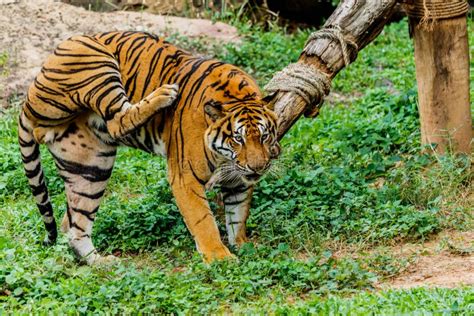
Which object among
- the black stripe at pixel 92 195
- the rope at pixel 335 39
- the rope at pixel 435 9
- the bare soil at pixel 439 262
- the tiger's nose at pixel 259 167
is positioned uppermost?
the rope at pixel 435 9

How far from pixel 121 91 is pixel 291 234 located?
4.81 feet

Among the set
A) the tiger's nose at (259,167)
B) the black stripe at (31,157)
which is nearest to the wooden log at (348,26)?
the tiger's nose at (259,167)

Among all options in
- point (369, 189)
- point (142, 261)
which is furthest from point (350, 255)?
point (142, 261)

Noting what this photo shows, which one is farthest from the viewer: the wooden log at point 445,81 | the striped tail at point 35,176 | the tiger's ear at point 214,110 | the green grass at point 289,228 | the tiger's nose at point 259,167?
the wooden log at point 445,81

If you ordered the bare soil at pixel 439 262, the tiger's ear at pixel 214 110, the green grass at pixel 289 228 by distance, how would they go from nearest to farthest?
the green grass at pixel 289 228 → the bare soil at pixel 439 262 → the tiger's ear at pixel 214 110

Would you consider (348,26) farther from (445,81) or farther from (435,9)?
(445,81)

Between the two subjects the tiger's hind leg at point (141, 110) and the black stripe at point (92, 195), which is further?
the black stripe at point (92, 195)

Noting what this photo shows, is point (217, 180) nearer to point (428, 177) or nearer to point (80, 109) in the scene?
point (80, 109)

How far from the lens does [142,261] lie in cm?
632

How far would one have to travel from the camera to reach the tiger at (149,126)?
19.5 feet

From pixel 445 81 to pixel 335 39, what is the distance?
93 cm

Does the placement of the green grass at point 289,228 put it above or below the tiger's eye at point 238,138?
below

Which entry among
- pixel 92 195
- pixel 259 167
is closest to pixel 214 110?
pixel 259 167

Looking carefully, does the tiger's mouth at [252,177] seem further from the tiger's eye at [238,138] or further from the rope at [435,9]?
the rope at [435,9]
